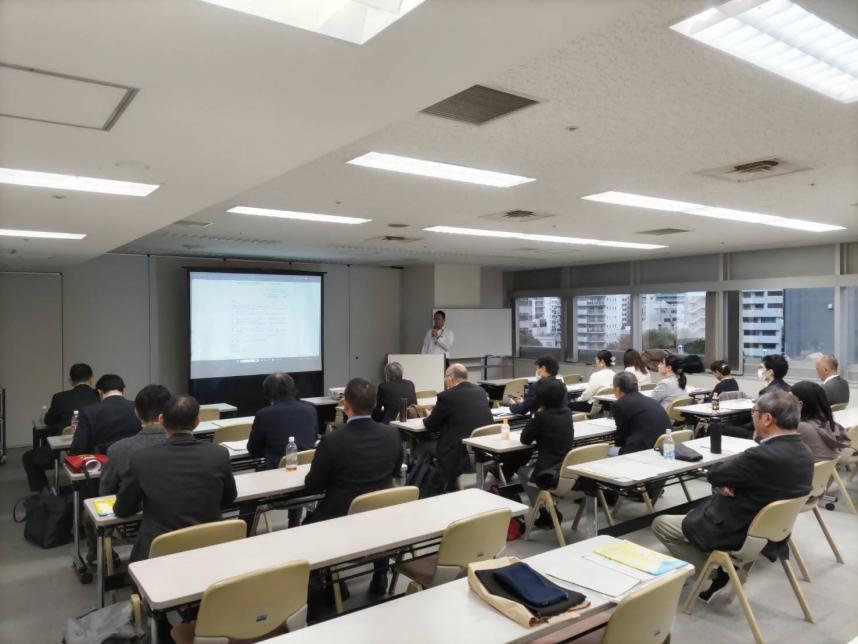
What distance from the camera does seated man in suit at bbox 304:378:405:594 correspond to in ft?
10.8

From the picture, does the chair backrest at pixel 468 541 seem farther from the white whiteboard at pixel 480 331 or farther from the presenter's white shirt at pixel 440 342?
the white whiteboard at pixel 480 331

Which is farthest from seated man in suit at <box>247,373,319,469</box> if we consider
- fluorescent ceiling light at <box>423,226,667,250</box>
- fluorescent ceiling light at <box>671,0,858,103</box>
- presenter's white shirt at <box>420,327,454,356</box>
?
presenter's white shirt at <box>420,327,454,356</box>

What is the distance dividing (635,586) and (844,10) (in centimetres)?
221

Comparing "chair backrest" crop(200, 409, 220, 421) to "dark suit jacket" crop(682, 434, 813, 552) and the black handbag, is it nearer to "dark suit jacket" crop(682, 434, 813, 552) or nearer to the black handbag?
the black handbag

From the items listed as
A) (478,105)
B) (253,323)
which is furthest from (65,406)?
(478,105)

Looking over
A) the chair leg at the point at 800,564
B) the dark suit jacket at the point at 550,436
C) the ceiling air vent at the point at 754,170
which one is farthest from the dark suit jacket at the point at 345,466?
the ceiling air vent at the point at 754,170

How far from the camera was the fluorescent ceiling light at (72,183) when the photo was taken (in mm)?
3189

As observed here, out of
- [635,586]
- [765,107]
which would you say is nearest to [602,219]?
[765,107]

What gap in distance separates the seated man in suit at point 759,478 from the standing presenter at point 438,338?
7768 mm

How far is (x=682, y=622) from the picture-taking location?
10.9ft

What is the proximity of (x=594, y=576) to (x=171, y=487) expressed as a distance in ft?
6.76

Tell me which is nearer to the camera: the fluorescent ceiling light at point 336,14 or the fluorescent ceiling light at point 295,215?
the fluorescent ceiling light at point 336,14

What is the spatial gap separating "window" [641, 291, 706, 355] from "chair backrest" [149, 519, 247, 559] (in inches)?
390

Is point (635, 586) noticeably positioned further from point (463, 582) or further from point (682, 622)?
point (682, 622)
